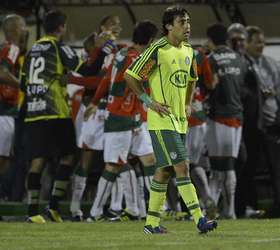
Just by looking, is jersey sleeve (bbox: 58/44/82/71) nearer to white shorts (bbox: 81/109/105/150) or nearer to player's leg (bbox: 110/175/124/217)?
white shorts (bbox: 81/109/105/150)

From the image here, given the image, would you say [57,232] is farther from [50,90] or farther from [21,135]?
[21,135]

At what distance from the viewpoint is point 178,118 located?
42.3ft

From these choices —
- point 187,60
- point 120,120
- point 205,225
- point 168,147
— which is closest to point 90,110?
point 120,120

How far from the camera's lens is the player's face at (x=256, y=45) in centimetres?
1744

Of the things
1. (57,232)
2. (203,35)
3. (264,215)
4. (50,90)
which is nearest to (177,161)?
(57,232)

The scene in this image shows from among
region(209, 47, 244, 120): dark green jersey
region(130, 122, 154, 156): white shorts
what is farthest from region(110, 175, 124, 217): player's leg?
region(209, 47, 244, 120): dark green jersey

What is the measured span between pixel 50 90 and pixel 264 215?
3.57 metres

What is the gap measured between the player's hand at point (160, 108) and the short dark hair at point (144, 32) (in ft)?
10.7

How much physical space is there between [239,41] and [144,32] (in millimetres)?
2122

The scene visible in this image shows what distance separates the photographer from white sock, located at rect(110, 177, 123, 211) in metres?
16.8

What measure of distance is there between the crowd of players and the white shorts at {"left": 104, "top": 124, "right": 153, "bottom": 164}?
1cm

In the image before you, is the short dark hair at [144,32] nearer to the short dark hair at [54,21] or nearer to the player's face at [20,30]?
the short dark hair at [54,21]

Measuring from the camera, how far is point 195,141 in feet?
56.1

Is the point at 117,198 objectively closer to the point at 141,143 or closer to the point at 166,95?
the point at 141,143
